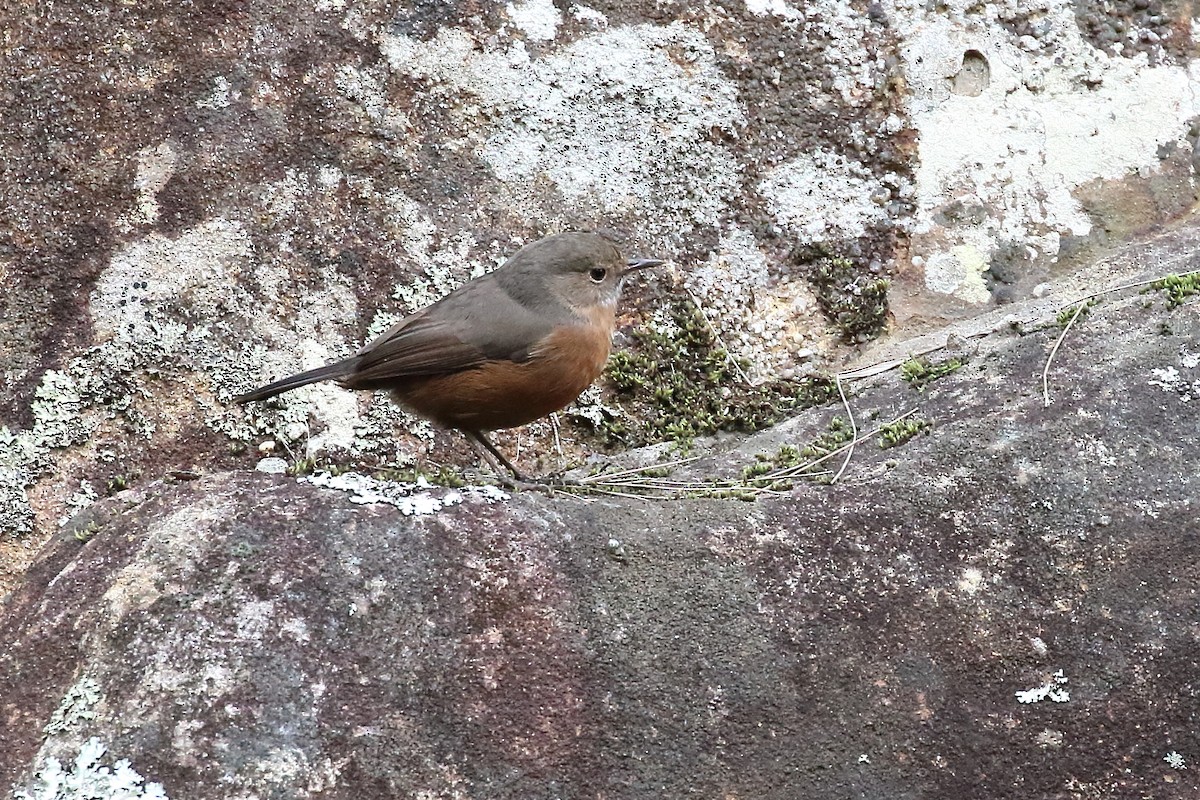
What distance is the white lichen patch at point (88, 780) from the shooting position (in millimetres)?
2598

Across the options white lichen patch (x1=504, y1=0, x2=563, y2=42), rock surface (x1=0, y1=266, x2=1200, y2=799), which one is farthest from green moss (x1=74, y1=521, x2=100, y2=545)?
white lichen patch (x1=504, y1=0, x2=563, y2=42)

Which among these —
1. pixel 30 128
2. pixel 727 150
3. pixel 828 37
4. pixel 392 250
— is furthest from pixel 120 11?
pixel 828 37

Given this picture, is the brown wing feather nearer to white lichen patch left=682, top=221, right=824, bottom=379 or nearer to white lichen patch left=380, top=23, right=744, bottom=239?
white lichen patch left=380, top=23, right=744, bottom=239

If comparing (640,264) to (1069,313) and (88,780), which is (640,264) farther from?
(88,780)

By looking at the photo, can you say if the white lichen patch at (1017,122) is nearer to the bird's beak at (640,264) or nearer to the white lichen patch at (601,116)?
the white lichen patch at (601,116)

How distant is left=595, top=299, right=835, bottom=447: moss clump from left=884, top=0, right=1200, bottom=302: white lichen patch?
2.94 ft

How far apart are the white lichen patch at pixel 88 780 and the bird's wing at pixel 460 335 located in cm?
216

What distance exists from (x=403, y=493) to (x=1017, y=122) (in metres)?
3.54

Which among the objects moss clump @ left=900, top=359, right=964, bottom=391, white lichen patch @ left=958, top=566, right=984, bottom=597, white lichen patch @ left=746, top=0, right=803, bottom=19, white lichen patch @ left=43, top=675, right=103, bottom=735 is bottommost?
white lichen patch @ left=43, top=675, right=103, bottom=735

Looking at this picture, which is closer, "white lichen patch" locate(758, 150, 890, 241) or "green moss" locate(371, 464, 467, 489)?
"green moss" locate(371, 464, 467, 489)

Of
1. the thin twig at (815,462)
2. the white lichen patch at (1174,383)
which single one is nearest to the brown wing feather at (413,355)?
the thin twig at (815,462)

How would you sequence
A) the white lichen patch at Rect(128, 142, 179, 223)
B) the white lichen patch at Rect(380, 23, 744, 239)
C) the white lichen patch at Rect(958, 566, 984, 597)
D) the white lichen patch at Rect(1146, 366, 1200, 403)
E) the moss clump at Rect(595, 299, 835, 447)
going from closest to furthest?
the white lichen patch at Rect(958, 566, 984, 597)
the white lichen patch at Rect(1146, 366, 1200, 403)
the white lichen patch at Rect(128, 142, 179, 223)
the moss clump at Rect(595, 299, 835, 447)
the white lichen patch at Rect(380, 23, 744, 239)

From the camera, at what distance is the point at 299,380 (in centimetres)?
448

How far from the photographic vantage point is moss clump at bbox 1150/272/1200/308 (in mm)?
4363
